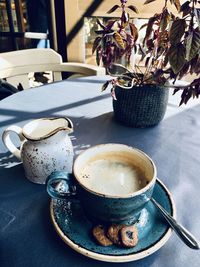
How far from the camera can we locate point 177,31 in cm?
48

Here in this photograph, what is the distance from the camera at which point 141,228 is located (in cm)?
42

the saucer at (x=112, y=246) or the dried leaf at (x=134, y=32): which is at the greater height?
the dried leaf at (x=134, y=32)

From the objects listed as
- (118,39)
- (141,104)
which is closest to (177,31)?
(118,39)

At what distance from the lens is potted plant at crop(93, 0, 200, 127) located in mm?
489

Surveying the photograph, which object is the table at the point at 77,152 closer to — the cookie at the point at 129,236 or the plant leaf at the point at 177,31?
the cookie at the point at 129,236

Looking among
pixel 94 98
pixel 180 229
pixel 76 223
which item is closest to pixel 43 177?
pixel 76 223

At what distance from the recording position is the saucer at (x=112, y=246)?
0.37 meters

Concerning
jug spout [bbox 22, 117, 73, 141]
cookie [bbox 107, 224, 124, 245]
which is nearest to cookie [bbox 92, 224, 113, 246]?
cookie [bbox 107, 224, 124, 245]

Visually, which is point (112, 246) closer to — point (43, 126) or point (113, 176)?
point (113, 176)

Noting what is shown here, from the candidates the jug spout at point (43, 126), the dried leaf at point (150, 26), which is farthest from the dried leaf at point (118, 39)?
the jug spout at point (43, 126)

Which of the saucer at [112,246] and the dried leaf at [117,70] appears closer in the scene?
the saucer at [112,246]

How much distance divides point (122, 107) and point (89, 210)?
0.41 m

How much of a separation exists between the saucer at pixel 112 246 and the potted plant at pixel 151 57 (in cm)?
28

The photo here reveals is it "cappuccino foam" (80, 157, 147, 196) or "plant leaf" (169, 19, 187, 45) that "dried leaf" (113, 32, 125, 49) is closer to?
"plant leaf" (169, 19, 187, 45)
